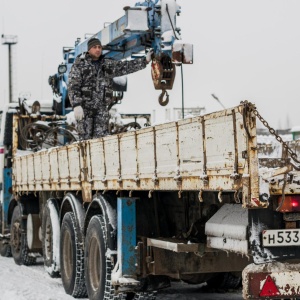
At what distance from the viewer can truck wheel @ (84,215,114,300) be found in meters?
8.19

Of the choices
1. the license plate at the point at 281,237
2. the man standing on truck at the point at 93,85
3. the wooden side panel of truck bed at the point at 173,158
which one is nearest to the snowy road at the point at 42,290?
the wooden side panel of truck bed at the point at 173,158

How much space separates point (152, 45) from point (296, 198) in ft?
19.9

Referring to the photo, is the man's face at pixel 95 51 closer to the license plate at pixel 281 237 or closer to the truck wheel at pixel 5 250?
the truck wheel at pixel 5 250

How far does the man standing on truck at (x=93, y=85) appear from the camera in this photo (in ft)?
36.0

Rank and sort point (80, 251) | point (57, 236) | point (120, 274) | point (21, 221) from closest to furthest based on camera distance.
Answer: point (120, 274) → point (80, 251) → point (57, 236) → point (21, 221)

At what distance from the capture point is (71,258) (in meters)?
9.89

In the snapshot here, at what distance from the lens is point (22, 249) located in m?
13.0

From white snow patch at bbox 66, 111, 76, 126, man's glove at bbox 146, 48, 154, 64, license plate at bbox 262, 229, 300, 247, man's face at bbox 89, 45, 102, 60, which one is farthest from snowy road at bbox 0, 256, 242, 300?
license plate at bbox 262, 229, 300, 247

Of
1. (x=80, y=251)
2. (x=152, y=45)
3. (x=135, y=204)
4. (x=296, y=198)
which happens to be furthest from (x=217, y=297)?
(x=296, y=198)

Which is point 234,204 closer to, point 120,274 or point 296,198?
point 296,198

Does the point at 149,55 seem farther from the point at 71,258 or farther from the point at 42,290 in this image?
the point at 42,290

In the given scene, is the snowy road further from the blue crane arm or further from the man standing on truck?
the blue crane arm

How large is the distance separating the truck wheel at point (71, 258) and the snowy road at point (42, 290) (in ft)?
0.49

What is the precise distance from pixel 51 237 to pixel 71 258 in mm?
1132
